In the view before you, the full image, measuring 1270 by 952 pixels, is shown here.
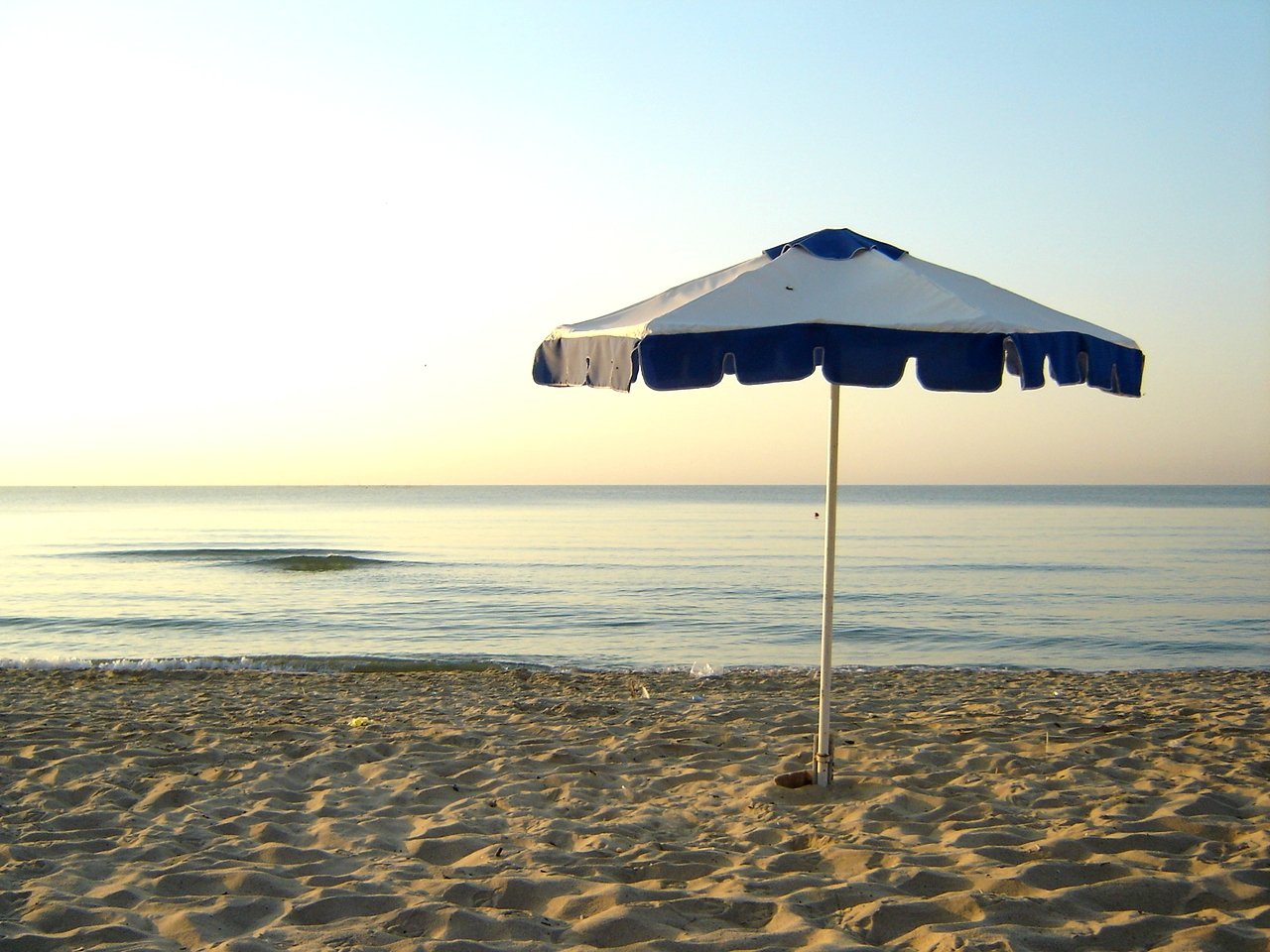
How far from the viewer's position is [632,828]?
4.63 metres

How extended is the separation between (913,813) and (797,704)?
10.6 feet

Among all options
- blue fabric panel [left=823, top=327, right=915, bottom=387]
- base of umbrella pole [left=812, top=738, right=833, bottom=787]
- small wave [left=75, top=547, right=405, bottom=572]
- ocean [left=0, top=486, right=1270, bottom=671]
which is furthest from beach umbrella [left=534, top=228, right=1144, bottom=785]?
small wave [left=75, top=547, right=405, bottom=572]

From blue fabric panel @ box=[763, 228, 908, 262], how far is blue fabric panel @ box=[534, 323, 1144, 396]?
102cm

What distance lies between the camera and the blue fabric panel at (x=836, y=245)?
4824 mm

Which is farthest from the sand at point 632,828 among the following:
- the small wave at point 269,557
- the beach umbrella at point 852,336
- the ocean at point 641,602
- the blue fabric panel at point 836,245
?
the small wave at point 269,557

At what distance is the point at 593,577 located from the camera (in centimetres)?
2350

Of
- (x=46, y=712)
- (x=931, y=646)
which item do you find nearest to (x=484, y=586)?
(x=931, y=646)

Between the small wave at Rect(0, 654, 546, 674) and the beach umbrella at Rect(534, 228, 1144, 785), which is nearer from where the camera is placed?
the beach umbrella at Rect(534, 228, 1144, 785)

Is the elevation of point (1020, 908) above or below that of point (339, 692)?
above

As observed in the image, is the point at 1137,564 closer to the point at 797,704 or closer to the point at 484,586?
the point at 484,586

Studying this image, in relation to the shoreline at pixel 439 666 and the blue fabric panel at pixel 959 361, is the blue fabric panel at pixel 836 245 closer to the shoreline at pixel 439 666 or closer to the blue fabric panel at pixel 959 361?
the blue fabric panel at pixel 959 361

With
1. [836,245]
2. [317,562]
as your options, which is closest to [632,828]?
[836,245]

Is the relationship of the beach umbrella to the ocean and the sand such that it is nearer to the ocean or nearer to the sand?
the sand

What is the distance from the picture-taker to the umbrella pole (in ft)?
15.5
